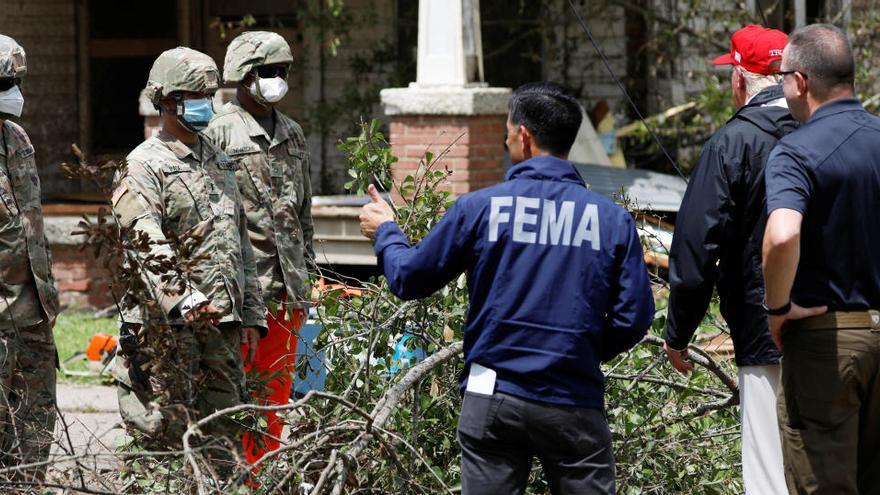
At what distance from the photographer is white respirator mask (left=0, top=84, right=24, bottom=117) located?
488 centimetres

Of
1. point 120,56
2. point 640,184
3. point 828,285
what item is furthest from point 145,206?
point 120,56

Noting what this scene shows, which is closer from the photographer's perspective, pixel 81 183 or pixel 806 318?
pixel 806 318

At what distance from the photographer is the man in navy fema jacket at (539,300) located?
3.55m

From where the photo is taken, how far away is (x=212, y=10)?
42.1 ft

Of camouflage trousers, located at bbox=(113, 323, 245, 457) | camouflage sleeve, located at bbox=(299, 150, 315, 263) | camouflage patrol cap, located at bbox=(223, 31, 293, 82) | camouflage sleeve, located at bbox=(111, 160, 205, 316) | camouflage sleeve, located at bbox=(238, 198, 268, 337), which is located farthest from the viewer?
camouflage sleeve, located at bbox=(299, 150, 315, 263)

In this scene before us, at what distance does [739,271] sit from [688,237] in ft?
0.75

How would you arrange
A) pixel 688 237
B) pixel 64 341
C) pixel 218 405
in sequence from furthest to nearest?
pixel 64 341, pixel 218 405, pixel 688 237

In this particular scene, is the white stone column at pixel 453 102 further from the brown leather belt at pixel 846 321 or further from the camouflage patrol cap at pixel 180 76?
the brown leather belt at pixel 846 321

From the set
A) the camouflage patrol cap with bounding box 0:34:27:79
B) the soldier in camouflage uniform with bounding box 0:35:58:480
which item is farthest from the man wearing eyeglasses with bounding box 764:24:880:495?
the camouflage patrol cap with bounding box 0:34:27:79

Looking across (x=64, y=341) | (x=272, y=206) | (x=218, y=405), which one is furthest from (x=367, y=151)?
(x=64, y=341)

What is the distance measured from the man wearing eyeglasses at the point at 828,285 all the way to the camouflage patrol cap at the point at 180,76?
217 cm

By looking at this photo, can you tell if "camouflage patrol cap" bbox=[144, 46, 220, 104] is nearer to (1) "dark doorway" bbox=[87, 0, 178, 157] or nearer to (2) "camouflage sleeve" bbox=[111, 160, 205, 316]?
(2) "camouflage sleeve" bbox=[111, 160, 205, 316]

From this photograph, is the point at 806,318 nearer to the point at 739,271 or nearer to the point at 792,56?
the point at 739,271

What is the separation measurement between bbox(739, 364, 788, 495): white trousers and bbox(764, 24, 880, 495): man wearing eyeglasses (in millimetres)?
260
